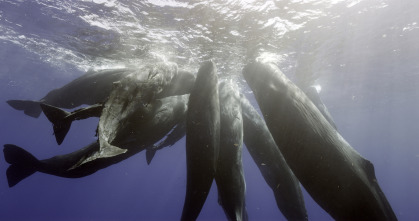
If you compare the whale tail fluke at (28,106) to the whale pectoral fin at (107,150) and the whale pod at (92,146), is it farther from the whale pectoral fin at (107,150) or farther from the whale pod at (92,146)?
the whale pectoral fin at (107,150)

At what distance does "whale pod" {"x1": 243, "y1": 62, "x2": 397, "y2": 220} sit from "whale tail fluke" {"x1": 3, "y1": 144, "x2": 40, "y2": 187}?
472 cm

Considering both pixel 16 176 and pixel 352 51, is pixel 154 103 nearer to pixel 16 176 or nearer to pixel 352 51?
pixel 16 176

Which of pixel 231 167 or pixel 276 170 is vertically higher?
pixel 231 167

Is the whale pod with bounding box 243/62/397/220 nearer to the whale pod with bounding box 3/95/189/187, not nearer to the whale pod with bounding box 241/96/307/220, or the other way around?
the whale pod with bounding box 241/96/307/220

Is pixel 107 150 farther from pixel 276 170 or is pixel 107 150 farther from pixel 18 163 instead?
pixel 18 163

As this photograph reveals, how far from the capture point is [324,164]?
3014 millimetres

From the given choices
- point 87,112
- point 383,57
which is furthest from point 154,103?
point 383,57

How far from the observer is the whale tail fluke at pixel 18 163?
15.8ft

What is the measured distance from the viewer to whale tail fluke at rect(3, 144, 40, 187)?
482cm

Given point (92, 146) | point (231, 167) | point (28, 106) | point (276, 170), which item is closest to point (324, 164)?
point (231, 167)

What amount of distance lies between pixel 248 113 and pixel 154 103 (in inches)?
83.2

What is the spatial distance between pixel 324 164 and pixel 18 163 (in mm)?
5635

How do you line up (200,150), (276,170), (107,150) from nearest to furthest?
(107,150), (200,150), (276,170)

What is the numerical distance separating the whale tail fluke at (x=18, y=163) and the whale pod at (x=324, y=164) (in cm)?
472
